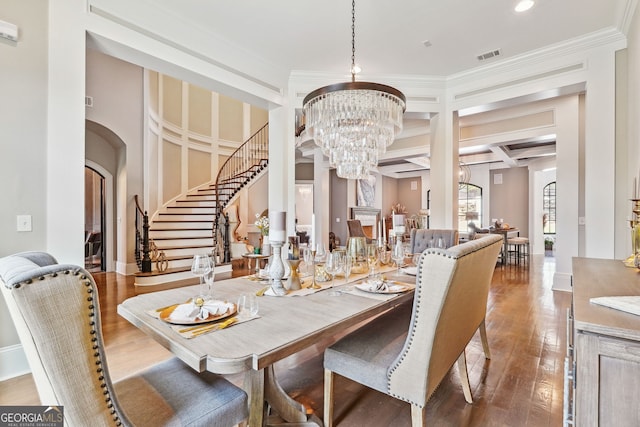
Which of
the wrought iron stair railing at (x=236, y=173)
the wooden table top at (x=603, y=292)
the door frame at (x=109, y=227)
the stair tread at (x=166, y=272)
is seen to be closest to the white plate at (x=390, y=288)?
the wooden table top at (x=603, y=292)

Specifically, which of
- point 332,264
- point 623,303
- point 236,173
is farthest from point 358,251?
point 236,173

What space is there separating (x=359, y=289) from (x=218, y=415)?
1.00m

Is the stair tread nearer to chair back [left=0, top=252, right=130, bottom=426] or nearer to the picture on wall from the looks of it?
chair back [left=0, top=252, right=130, bottom=426]

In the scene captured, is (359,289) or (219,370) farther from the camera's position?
(359,289)

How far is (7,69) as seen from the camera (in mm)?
2227

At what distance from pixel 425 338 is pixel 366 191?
30.7 ft

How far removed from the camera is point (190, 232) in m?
6.62

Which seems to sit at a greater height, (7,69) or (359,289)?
(7,69)

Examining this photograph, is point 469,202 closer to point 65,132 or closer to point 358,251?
point 358,251

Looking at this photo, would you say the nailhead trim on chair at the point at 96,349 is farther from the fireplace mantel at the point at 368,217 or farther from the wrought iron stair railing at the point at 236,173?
the fireplace mantel at the point at 368,217

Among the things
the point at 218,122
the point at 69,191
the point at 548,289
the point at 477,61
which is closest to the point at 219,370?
the point at 69,191

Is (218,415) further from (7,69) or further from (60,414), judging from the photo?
(7,69)

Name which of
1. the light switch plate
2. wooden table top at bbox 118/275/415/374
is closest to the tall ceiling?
the light switch plate

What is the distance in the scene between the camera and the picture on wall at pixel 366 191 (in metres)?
10.1
